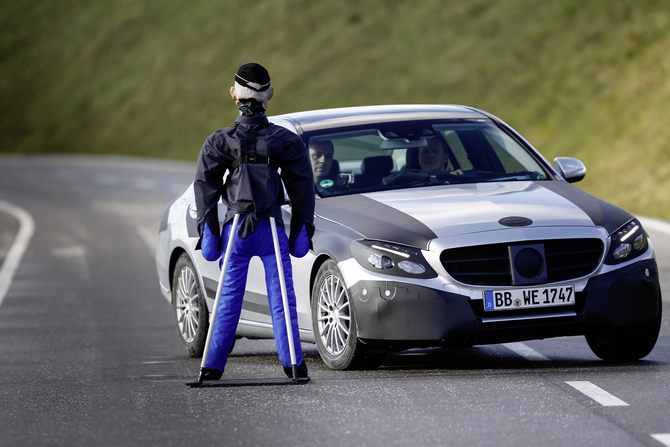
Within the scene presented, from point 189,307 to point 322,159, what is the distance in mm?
1591

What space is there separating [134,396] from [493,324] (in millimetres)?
2086

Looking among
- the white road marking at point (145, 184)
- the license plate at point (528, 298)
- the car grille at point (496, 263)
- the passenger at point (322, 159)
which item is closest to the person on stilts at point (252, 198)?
the car grille at point (496, 263)

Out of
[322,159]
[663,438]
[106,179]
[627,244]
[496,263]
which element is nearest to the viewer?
[663,438]

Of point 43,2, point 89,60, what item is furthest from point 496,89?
point 43,2

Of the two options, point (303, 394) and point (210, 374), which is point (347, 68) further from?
point (303, 394)

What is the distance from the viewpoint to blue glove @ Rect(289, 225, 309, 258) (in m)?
7.40

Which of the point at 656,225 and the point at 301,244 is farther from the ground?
the point at 301,244

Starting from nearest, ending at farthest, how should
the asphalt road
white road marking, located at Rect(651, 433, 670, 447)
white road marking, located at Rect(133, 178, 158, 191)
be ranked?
white road marking, located at Rect(651, 433, 670, 447) < the asphalt road < white road marking, located at Rect(133, 178, 158, 191)

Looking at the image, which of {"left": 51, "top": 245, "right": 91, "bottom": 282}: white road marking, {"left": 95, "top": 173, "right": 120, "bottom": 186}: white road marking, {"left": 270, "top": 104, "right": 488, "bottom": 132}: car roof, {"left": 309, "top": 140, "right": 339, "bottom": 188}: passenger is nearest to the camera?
{"left": 309, "top": 140, "right": 339, "bottom": 188}: passenger

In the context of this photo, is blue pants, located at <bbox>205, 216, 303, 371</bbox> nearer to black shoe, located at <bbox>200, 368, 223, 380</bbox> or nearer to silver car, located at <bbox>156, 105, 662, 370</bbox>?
black shoe, located at <bbox>200, 368, 223, 380</bbox>

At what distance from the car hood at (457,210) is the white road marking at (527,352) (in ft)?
3.59

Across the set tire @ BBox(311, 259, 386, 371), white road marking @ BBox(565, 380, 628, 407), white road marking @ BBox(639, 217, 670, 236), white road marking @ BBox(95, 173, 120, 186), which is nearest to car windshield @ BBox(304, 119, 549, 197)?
tire @ BBox(311, 259, 386, 371)

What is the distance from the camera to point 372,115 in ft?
30.3

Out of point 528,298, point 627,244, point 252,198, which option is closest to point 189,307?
point 252,198
